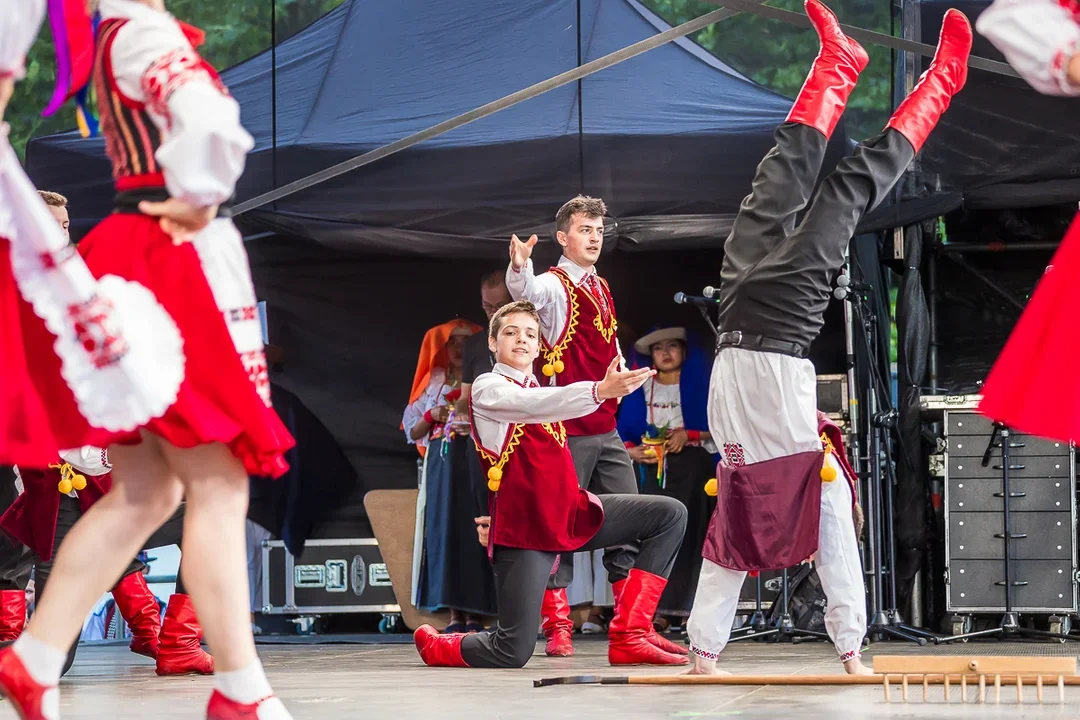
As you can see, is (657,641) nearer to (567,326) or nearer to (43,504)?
(567,326)

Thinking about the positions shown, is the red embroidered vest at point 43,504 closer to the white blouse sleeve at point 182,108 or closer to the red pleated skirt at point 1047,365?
the white blouse sleeve at point 182,108

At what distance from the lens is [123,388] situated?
2.44 metres

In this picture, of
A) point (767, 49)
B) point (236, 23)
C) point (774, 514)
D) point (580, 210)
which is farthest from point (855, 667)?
point (236, 23)

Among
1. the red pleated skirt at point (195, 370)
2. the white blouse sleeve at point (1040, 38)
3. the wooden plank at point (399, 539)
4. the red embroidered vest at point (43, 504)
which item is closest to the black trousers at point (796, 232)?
the white blouse sleeve at point (1040, 38)

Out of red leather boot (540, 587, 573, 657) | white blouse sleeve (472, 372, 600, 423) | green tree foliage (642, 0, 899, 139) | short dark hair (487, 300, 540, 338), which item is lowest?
red leather boot (540, 587, 573, 657)

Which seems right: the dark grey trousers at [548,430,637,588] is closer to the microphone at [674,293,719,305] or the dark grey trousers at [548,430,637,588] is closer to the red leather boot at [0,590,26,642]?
the microphone at [674,293,719,305]

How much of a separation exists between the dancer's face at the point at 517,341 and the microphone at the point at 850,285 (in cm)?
179

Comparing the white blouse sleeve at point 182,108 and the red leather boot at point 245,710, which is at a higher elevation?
the white blouse sleeve at point 182,108

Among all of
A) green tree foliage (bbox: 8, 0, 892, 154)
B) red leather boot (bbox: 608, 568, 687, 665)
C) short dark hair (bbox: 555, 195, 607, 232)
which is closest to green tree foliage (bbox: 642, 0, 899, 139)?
green tree foliage (bbox: 8, 0, 892, 154)

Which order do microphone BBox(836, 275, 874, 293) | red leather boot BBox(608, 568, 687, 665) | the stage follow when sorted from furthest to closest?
microphone BBox(836, 275, 874, 293) < red leather boot BBox(608, 568, 687, 665) < the stage

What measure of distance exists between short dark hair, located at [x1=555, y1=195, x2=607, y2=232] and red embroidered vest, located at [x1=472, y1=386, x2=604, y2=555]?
1.00 metres

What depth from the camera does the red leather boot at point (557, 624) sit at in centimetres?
571

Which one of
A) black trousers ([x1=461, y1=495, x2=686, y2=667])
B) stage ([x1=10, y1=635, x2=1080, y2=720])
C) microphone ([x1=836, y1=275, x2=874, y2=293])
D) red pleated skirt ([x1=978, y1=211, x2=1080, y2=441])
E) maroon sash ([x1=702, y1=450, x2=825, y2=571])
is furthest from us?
microphone ([x1=836, y1=275, x2=874, y2=293])

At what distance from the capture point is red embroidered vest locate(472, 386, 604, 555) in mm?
4887
